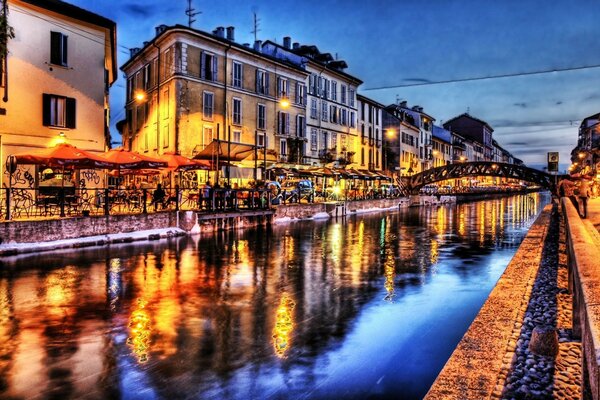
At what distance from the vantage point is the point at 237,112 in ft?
126

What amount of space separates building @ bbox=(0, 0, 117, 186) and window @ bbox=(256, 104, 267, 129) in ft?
50.7

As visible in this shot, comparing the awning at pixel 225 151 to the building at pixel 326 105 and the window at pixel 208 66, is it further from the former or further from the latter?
the building at pixel 326 105

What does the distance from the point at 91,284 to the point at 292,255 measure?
647 centimetres

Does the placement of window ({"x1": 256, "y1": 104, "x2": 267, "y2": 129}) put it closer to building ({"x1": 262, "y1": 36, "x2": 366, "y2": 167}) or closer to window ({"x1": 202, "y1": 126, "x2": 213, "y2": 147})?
window ({"x1": 202, "y1": 126, "x2": 213, "y2": 147})

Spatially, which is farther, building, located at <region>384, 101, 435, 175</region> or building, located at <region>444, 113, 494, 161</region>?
building, located at <region>444, 113, 494, 161</region>

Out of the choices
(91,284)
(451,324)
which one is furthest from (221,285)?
(451,324)

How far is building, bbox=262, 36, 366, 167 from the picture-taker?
1865 inches

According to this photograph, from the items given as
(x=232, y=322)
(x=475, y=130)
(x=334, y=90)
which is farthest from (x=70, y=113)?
(x=475, y=130)

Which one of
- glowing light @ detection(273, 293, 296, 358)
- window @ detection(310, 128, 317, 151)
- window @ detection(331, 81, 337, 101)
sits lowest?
glowing light @ detection(273, 293, 296, 358)

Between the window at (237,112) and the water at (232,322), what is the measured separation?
24.3 metres

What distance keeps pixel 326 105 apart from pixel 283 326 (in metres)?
44.6

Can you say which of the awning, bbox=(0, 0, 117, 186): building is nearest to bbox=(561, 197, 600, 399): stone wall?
the awning

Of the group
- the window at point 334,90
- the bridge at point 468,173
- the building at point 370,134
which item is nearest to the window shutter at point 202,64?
the window at point 334,90

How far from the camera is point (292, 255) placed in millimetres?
15172
